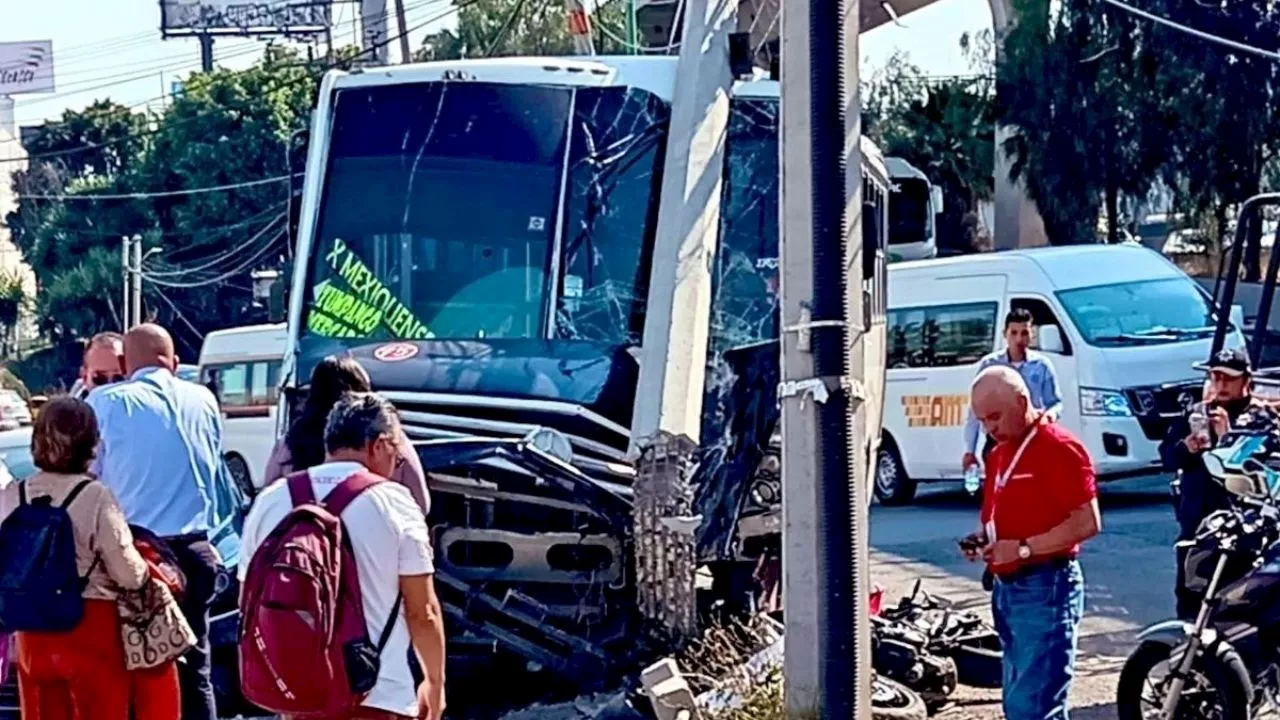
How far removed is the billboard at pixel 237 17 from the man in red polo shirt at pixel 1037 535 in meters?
64.7

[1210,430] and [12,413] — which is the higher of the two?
[1210,430]

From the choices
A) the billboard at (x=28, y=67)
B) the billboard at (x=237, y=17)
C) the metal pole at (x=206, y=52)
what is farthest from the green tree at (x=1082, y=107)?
the billboard at (x=28, y=67)

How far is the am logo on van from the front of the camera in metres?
18.2

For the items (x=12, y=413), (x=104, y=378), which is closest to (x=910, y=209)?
(x=104, y=378)

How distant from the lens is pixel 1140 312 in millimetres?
16844

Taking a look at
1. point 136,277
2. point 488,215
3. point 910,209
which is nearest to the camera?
point 488,215

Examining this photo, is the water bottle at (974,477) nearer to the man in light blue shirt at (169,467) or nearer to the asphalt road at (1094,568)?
the asphalt road at (1094,568)

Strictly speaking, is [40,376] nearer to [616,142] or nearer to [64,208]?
[64,208]

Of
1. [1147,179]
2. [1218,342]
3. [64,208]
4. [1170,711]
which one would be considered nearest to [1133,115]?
[1147,179]

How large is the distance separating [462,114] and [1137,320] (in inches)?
343

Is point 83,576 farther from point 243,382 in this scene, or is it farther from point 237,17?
point 237,17

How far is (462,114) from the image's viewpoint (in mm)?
10078

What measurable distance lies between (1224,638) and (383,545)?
142 inches

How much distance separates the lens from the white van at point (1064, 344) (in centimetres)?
1623
